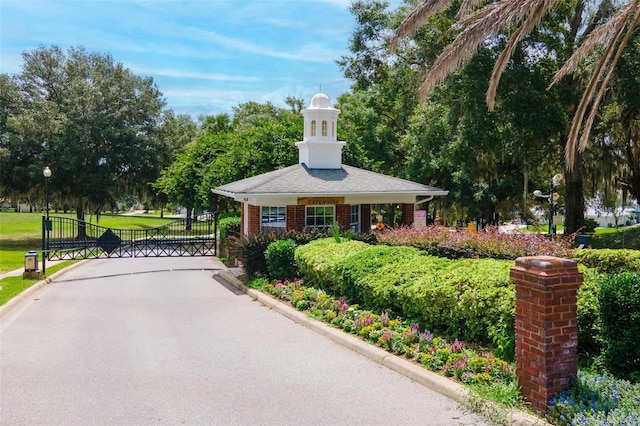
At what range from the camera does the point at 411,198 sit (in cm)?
1930

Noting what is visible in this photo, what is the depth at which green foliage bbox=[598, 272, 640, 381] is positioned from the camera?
574cm

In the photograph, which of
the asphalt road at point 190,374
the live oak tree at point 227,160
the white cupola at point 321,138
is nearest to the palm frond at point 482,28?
the asphalt road at point 190,374

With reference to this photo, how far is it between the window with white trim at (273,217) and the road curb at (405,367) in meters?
6.53

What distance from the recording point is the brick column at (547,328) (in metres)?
5.49

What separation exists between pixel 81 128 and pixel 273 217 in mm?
20434

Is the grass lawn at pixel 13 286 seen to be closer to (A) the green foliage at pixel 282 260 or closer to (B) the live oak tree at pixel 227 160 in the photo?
(A) the green foliage at pixel 282 260

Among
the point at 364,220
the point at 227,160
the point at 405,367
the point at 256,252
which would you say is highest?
the point at 227,160

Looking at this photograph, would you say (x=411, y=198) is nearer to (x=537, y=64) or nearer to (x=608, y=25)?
(x=537, y=64)

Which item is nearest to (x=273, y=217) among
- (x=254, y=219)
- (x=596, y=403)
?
(x=254, y=219)

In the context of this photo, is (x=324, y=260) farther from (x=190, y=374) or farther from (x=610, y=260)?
(x=610, y=260)

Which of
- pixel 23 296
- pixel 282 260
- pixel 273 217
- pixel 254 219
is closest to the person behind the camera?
pixel 23 296

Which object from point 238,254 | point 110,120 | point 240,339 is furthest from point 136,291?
point 110,120

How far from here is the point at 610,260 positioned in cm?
1092

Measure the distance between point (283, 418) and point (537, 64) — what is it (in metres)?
18.4
